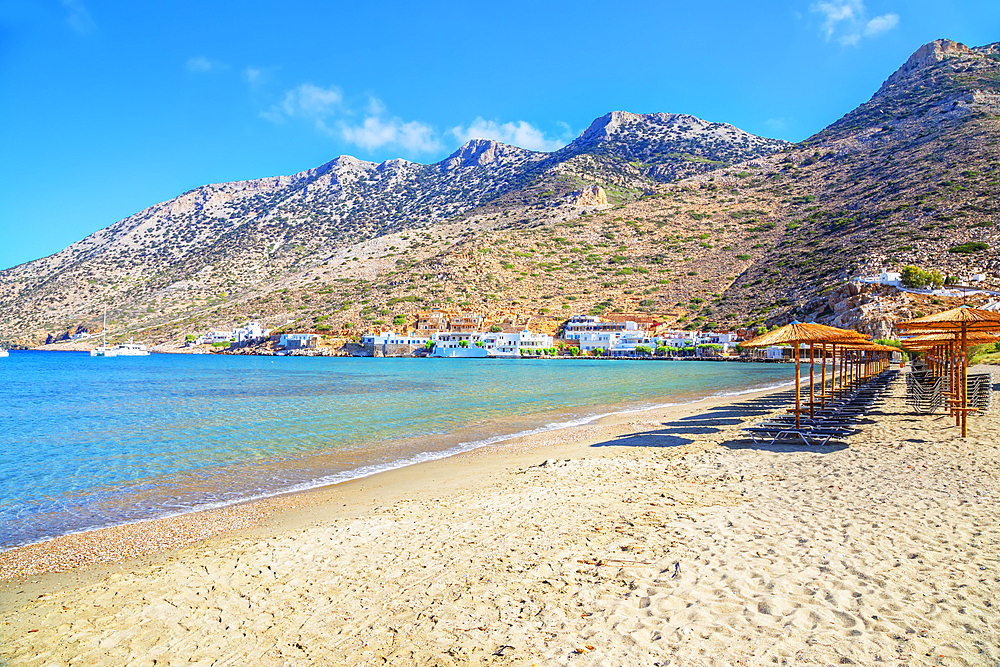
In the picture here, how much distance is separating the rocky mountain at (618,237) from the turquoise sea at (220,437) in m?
40.0

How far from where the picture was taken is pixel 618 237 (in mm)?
91500

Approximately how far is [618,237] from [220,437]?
8392 centimetres

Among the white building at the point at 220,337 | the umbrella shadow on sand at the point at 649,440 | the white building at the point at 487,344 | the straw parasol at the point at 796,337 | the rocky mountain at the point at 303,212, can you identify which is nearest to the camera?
the straw parasol at the point at 796,337

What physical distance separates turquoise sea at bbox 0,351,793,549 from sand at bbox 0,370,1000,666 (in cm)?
243

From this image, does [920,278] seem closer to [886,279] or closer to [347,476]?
[886,279]

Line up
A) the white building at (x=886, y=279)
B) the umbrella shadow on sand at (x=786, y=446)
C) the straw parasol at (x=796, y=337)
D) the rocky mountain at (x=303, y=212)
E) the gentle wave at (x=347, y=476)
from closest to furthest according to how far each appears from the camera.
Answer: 1. the gentle wave at (x=347, y=476)
2. the umbrella shadow on sand at (x=786, y=446)
3. the straw parasol at (x=796, y=337)
4. the white building at (x=886, y=279)
5. the rocky mountain at (x=303, y=212)

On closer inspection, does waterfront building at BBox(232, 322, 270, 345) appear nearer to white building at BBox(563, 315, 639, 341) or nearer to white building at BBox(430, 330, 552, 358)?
white building at BBox(430, 330, 552, 358)

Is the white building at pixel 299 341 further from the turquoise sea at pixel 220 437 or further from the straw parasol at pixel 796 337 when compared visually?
the straw parasol at pixel 796 337

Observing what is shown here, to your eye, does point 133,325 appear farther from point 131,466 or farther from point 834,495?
point 834,495

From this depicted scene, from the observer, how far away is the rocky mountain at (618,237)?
6144 centimetres

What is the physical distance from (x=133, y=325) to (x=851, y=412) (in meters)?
107

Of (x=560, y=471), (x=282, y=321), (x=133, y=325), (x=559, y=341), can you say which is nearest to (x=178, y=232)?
(x=133, y=325)

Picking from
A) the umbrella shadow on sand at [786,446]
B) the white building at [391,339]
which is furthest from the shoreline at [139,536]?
the white building at [391,339]

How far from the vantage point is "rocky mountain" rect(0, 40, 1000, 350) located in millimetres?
61438
